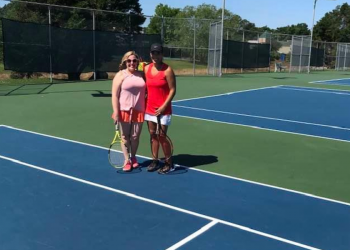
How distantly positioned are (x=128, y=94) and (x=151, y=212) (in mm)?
1841

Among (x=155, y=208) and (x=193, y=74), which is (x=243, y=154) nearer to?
(x=155, y=208)

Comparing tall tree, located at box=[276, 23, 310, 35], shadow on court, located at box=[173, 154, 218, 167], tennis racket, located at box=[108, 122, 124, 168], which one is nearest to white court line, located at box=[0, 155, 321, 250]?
tennis racket, located at box=[108, 122, 124, 168]

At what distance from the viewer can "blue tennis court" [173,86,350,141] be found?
971 cm

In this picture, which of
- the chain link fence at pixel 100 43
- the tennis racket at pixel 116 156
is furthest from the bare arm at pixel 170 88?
the chain link fence at pixel 100 43

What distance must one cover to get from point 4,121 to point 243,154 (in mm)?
5561

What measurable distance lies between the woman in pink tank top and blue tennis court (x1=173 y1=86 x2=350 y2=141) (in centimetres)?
459

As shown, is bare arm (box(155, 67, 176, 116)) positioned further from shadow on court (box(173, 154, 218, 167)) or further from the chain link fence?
the chain link fence

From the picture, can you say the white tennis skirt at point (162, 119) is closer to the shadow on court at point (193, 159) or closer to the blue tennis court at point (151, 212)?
the blue tennis court at point (151, 212)

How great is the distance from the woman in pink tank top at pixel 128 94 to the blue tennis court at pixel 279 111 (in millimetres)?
4591

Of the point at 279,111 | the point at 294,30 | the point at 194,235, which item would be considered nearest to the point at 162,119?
the point at 194,235

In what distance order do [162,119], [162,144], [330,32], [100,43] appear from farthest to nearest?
1. [330,32]
2. [100,43]
3. [162,144]
4. [162,119]

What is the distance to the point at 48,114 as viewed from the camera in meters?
10.5

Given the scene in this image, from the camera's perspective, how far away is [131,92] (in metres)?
5.63

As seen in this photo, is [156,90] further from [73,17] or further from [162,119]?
[73,17]
